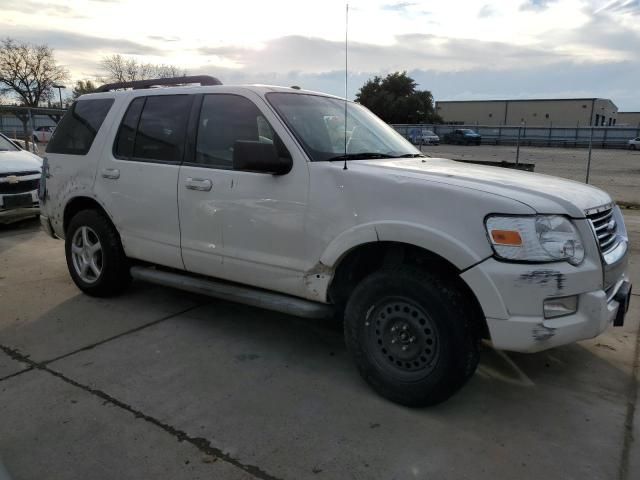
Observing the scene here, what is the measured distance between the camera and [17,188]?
8094 mm

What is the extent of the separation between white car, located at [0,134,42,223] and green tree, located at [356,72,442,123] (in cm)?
5492

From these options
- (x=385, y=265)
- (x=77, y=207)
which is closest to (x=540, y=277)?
(x=385, y=265)

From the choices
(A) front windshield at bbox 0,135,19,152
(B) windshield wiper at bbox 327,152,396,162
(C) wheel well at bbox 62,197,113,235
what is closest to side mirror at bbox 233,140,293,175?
(B) windshield wiper at bbox 327,152,396,162

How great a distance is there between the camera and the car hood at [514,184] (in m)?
2.83

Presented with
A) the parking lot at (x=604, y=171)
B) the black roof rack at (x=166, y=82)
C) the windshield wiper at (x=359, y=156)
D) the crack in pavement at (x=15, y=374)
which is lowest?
the crack in pavement at (x=15, y=374)

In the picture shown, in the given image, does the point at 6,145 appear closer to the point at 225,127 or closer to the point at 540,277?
the point at 225,127

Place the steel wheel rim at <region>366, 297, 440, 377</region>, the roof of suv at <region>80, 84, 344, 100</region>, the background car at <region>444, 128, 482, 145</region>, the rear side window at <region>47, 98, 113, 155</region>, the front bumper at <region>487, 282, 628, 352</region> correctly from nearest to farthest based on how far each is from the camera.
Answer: the front bumper at <region>487, 282, 628, 352</region>, the steel wheel rim at <region>366, 297, 440, 377</region>, the roof of suv at <region>80, 84, 344, 100</region>, the rear side window at <region>47, 98, 113, 155</region>, the background car at <region>444, 128, 482, 145</region>

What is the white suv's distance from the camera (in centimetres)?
277

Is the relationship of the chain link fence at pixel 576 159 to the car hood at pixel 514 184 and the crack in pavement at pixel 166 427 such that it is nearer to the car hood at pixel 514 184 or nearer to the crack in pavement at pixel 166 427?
the car hood at pixel 514 184

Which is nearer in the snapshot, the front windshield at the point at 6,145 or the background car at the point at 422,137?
the front windshield at the point at 6,145

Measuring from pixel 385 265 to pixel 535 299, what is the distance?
0.94 meters

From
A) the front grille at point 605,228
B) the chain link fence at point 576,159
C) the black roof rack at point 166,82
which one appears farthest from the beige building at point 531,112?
the front grille at point 605,228

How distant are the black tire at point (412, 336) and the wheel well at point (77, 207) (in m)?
2.77

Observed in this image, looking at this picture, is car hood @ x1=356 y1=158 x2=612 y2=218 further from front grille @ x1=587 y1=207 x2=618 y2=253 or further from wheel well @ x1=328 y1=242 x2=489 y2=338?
wheel well @ x1=328 y1=242 x2=489 y2=338
